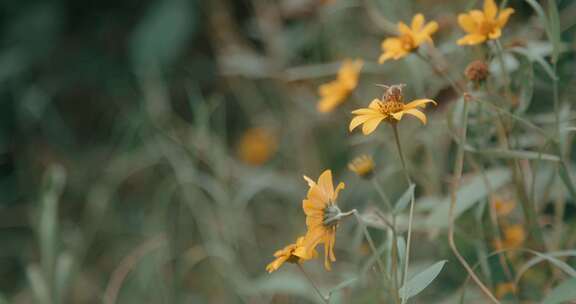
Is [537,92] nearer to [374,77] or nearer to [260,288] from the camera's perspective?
[374,77]

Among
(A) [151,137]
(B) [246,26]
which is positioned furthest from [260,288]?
(B) [246,26]

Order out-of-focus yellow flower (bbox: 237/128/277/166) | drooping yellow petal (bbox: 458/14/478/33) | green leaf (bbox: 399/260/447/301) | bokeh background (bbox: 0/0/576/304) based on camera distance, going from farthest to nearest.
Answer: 1. out-of-focus yellow flower (bbox: 237/128/277/166)
2. bokeh background (bbox: 0/0/576/304)
3. drooping yellow petal (bbox: 458/14/478/33)
4. green leaf (bbox: 399/260/447/301)

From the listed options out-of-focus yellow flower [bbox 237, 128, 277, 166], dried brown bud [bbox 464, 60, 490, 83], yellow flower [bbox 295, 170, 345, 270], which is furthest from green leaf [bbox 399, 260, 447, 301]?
out-of-focus yellow flower [bbox 237, 128, 277, 166]

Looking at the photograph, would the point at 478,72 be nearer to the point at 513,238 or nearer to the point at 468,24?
the point at 468,24

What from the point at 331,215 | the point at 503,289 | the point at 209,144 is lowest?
the point at 503,289

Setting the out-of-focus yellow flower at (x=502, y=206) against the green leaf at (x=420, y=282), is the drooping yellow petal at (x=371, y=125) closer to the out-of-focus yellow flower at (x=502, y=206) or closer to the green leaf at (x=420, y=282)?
the green leaf at (x=420, y=282)

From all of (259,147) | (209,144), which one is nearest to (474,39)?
(209,144)

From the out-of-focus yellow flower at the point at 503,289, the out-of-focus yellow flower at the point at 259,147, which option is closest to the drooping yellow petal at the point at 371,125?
the out-of-focus yellow flower at the point at 503,289

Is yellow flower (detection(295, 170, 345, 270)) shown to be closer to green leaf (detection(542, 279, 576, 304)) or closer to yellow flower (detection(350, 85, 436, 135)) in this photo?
yellow flower (detection(350, 85, 436, 135))
